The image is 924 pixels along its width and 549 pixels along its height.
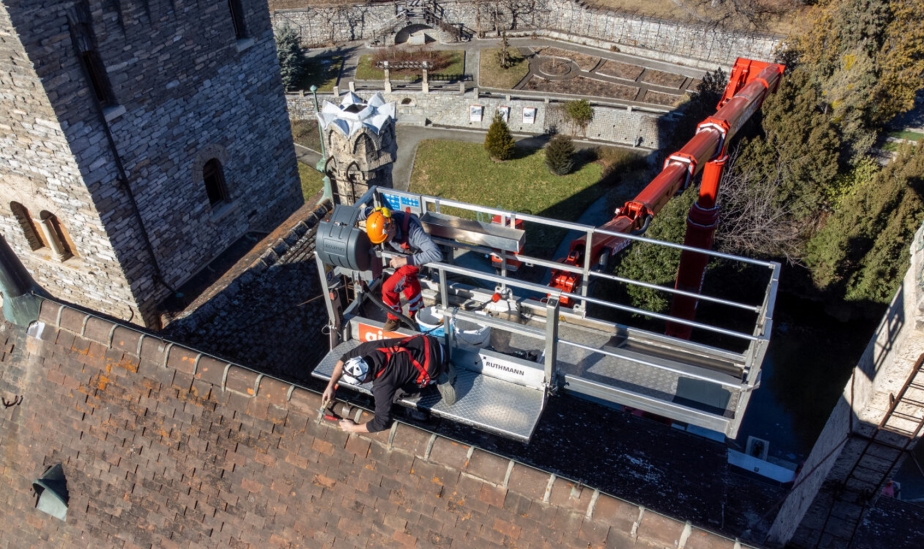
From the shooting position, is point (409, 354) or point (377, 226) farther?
point (377, 226)

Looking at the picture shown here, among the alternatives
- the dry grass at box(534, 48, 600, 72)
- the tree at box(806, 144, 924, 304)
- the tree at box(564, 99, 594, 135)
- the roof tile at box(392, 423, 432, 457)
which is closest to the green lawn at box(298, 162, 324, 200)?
the tree at box(564, 99, 594, 135)

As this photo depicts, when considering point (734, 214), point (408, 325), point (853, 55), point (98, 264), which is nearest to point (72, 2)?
point (98, 264)

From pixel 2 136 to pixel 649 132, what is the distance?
2763 cm

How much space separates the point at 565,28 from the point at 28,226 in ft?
120

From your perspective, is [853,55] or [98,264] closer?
[98,264]

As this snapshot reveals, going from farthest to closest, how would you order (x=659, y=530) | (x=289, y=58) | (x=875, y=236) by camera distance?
(x=289, y=58) < (x=875, y=236) < (x=659, y=530)

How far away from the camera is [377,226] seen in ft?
24.7

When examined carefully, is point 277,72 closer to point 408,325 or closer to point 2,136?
point 2,136

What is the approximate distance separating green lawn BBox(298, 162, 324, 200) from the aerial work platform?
905 inches

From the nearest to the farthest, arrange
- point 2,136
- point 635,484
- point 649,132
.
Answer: point 635,484, point 2,136, point 649,132

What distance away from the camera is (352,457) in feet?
21.2

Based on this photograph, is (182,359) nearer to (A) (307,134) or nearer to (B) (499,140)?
(B) (499,140)

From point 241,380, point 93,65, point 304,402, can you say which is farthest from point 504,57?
point 304,402

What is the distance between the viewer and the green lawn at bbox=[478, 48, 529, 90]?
38531mm
